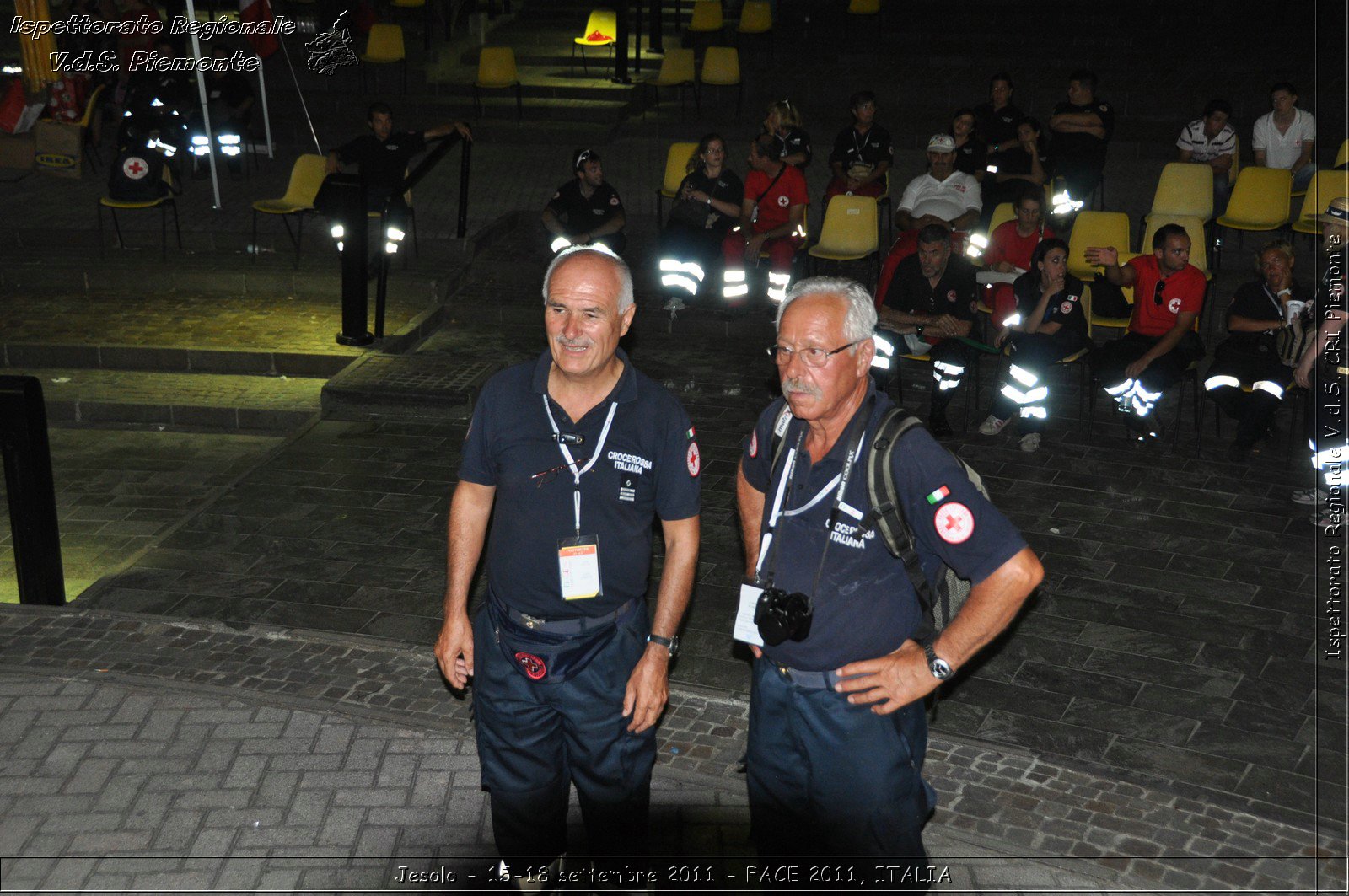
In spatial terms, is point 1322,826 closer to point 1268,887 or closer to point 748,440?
point 1268,887

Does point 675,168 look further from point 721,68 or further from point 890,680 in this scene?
point 890,680

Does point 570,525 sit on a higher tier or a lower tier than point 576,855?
higher

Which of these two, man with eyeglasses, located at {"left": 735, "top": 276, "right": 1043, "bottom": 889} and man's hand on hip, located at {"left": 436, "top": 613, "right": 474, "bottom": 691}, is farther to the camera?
man's hand on hip, located at {"left": 436, "top": 613, "right": 474, "bottom": 691}

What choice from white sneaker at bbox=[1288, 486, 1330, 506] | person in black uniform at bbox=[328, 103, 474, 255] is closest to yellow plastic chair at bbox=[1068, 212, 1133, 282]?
white sneaker at bbox=[1288, 486, 1330, 506]

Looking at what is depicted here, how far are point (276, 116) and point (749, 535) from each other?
14.5 metres

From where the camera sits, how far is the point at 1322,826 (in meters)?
4.32

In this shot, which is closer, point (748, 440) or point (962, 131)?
point (748, 440)

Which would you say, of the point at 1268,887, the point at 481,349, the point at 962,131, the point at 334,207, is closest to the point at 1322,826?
the point at 1268,887

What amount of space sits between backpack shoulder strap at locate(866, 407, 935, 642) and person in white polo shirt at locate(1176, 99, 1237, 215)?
9462 mm

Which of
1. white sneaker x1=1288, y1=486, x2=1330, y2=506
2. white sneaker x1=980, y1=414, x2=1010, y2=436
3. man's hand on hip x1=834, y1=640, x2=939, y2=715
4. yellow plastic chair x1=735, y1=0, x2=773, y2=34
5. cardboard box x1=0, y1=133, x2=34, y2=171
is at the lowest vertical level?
white sneaker x1=1288, y1=486, x2=1330, y2=506

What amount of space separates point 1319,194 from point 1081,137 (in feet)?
7.63

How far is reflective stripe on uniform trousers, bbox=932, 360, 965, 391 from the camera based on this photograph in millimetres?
8125

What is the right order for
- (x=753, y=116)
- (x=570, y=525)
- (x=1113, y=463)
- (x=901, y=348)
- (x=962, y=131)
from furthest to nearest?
1. (x=753, y=116)
2. (x=962, y=131)
3. (x=901, y=348)
4. (x=1113, y=463)
5. (x=570, y=525)

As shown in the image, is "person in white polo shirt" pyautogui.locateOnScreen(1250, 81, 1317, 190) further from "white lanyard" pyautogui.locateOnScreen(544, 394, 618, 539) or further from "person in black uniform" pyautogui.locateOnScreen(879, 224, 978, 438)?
"white lanyard" pyautogui.locateOnScreen(544, 394, 618, 539)
